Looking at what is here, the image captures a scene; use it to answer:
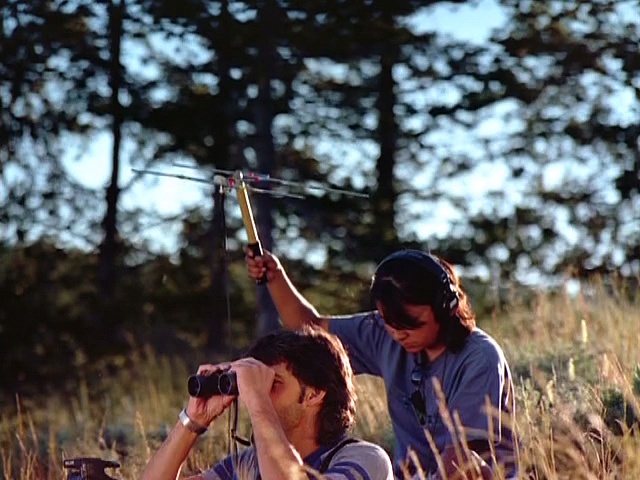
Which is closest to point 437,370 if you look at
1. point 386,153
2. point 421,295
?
point 421,295

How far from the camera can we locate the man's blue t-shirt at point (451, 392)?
4781 mm

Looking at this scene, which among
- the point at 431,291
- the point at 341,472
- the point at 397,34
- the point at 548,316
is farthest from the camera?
the point at 397,34

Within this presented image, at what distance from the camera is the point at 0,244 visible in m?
14.9

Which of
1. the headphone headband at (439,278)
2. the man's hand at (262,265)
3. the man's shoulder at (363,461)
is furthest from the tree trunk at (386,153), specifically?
the man's shoulder at (363,461)

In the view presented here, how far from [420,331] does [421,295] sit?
12 centimetres

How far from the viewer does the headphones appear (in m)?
4.93

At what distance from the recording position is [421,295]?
493cm

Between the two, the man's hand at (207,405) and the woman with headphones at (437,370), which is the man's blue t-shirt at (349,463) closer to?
the man's hand at (207,405)

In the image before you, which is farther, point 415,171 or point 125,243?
point 125,243

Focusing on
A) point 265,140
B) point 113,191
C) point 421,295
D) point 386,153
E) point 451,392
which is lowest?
point 451,392

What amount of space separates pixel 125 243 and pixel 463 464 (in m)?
10.9

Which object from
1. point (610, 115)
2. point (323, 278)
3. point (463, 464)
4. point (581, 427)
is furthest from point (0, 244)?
point (463, 464)

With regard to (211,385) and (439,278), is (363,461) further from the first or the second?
(439,278)

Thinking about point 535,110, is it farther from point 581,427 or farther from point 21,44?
point 581,427
